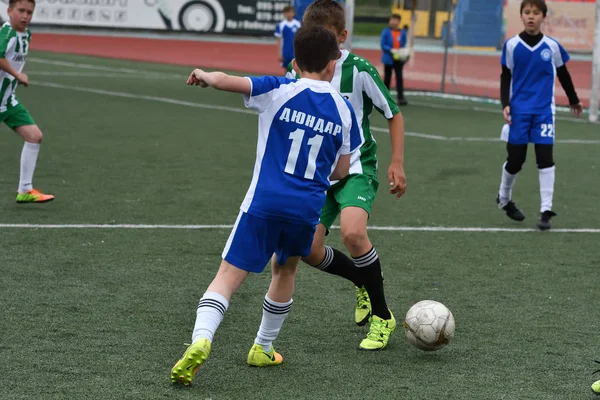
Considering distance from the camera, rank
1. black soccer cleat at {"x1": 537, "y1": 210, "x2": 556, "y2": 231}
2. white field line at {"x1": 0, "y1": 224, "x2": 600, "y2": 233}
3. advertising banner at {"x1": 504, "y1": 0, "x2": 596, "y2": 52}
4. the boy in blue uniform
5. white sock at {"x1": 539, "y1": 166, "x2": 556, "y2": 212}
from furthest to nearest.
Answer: advertising banner at {"x1": 504, "y1": 0, "x2": 596, "y2": 52}
the boy in blue uniform
white sock at {"x1": 539, "y1": 166, "x2": 556, "y2": 212}
black soccer cleat at {"x1": 537, "y1": 210, "x2": 556, "y2": 231}
white field line at {"x1": 0, "y1": 224, "x2": 600, "y2": 233}

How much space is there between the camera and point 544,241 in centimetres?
777

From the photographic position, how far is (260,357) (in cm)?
455

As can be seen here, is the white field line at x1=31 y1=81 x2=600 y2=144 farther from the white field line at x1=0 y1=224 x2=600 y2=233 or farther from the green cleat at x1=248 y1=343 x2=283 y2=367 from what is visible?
the green cleat at x1=248 y1=343 x2=283 y2=367

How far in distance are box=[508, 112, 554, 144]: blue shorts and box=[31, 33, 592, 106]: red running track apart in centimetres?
1173

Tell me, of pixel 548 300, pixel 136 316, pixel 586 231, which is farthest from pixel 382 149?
pixel 136 316

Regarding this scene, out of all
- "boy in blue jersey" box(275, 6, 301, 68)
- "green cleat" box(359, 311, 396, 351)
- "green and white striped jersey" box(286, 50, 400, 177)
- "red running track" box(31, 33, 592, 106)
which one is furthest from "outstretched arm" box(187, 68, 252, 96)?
"boy in blue jersey" box(275, 6, 301, 68)

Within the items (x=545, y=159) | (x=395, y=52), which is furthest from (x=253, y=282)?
(x=395, y=52)

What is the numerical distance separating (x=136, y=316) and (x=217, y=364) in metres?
0.92

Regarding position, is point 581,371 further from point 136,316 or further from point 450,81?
point 450,81

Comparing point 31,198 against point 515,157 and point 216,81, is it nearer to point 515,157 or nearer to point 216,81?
point 515,157

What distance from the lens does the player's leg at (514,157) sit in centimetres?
827

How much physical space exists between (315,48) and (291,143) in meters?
0.40

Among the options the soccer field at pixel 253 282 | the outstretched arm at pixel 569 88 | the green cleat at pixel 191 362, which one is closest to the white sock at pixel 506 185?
the soccer field at pixel 253 282

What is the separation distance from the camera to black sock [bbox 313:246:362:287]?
5.23 meters
